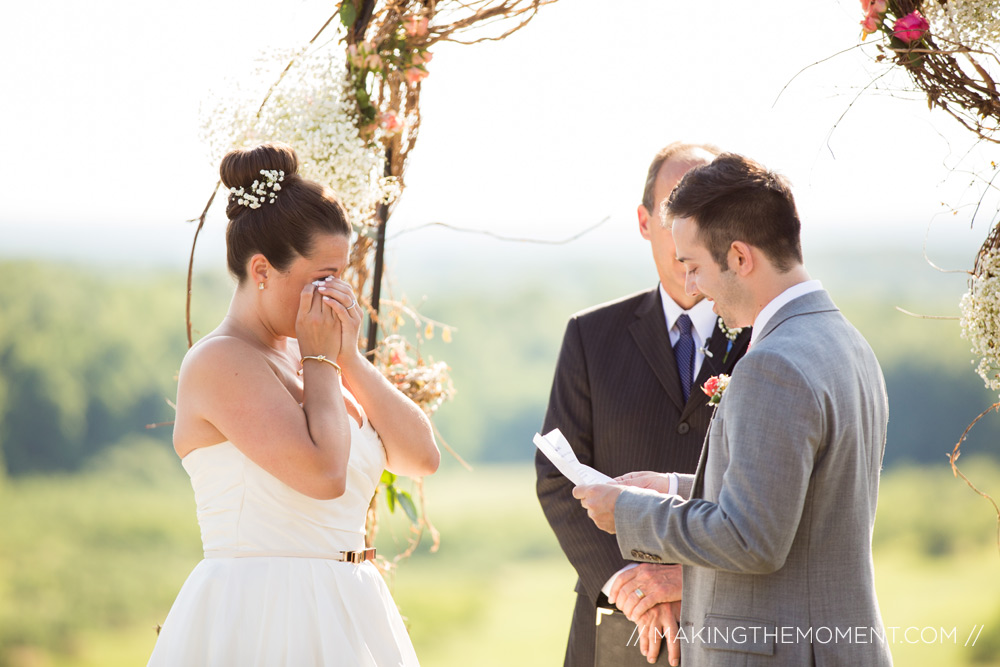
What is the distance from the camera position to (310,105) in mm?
2652

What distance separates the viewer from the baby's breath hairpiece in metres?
2.11

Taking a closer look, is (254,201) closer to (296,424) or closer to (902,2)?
(296,424)

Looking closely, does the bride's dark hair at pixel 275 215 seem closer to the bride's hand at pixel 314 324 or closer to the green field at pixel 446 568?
the bride's hand at pixel 314 324

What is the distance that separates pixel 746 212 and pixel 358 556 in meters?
1.27

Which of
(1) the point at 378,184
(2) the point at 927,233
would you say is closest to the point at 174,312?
(1) the point at 378,184

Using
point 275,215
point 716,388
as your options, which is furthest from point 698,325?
point 275,215

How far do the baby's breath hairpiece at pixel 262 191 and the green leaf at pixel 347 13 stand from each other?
918 millimetres

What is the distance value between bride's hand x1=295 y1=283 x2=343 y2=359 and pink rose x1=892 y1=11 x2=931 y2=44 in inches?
60.5

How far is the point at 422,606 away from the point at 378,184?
16.1 m

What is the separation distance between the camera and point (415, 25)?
111 inches

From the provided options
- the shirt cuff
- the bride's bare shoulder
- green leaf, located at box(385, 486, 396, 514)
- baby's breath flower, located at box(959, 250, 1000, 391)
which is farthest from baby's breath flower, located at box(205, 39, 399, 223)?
baby's breath flower, located at box(959, 250, 1000, 391)

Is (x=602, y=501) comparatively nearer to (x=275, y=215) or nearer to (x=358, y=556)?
(x=358, y=556)

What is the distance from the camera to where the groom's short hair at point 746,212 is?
177cm

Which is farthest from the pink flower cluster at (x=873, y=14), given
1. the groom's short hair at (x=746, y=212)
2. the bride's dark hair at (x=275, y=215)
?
the bride's dark hair at (x=275, y=215)
